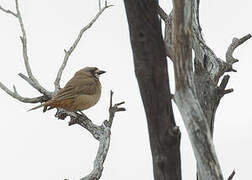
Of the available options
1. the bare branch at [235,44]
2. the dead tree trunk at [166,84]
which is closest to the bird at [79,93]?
the bare branch at [235,44]

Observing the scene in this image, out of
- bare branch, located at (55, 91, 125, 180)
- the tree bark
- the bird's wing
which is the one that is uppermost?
the bird's wing

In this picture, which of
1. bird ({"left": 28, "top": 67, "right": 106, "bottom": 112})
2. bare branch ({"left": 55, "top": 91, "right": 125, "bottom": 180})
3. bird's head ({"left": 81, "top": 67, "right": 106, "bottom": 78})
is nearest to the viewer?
bare branch ({"left": 55, "top": 91, "right": 125, "bottom": 180})

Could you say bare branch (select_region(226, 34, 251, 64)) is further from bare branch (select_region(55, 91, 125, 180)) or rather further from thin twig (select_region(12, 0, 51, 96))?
thin twig (select_region(12, 0, 51, 96))

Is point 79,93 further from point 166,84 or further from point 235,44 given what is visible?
point 166,84

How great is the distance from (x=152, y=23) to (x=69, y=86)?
4.98 meters

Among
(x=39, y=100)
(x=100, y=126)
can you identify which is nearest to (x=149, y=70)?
(x=100, y=126)

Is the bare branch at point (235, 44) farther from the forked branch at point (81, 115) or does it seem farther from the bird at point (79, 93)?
the bird at point (79, 93)

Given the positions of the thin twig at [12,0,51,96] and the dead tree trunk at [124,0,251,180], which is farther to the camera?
the thin twig at [12,0,51,96]

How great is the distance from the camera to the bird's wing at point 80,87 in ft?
22.1

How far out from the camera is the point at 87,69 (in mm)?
7973

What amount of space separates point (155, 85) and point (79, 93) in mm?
5014

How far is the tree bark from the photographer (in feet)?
6.79

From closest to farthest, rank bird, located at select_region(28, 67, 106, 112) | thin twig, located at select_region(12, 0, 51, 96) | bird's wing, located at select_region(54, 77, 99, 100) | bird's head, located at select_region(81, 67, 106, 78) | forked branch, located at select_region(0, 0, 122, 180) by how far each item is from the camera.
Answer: forked branch, located at select_region(0, 0, 122, 180) → thin twig, located at select_region(12, 0, 51, 96) → bird, located at select_region(28, 67, 106, 112) → bird's wing, located at select_region(54, 77, 99, 100) → bird's head, located at select_region(81, 67, 106, 78)

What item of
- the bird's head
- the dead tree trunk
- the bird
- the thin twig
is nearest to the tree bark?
the dead tree trunk
